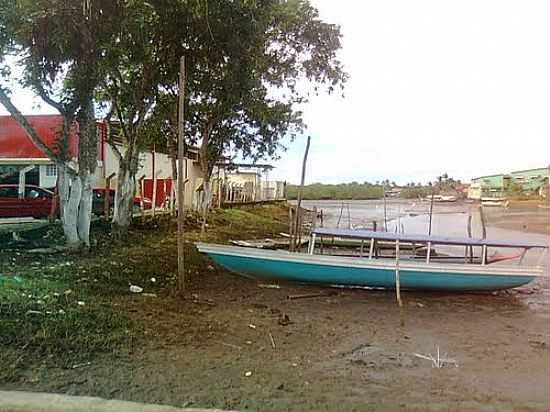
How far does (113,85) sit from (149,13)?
5.31m

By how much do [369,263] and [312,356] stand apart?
573 cm

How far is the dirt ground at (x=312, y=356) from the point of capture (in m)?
5.84

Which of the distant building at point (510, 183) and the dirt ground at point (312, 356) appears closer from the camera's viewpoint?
the dirt ground at point (312, 356)

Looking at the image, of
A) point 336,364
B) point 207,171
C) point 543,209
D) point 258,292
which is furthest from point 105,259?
point 543,209

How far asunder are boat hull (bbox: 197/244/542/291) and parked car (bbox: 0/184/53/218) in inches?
361

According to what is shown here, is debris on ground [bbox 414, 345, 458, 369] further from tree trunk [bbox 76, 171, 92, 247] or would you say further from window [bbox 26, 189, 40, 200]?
window [bbox 26, 189, 40, 200]

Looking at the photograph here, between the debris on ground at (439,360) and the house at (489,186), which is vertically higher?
the house at (489,186)

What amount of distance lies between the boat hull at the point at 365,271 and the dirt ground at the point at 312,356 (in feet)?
2.19

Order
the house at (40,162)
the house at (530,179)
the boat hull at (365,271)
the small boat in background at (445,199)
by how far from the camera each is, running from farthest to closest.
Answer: the house at (530,179) < the small boat in background at (445,199) < the house at (40,162) < the boat hull at (365,271)

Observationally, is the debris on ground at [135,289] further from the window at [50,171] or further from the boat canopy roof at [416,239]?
the window at [50,171]

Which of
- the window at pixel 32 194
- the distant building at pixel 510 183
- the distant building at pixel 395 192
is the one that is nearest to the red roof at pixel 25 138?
the window at pixel 32 194

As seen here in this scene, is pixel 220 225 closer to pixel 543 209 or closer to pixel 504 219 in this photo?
pixel 504 219

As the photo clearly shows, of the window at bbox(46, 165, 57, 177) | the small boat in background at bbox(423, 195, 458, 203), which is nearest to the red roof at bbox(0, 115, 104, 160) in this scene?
the window at bbox(46, 165, 57, 177)

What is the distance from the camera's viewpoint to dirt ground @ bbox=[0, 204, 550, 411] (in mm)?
5840
